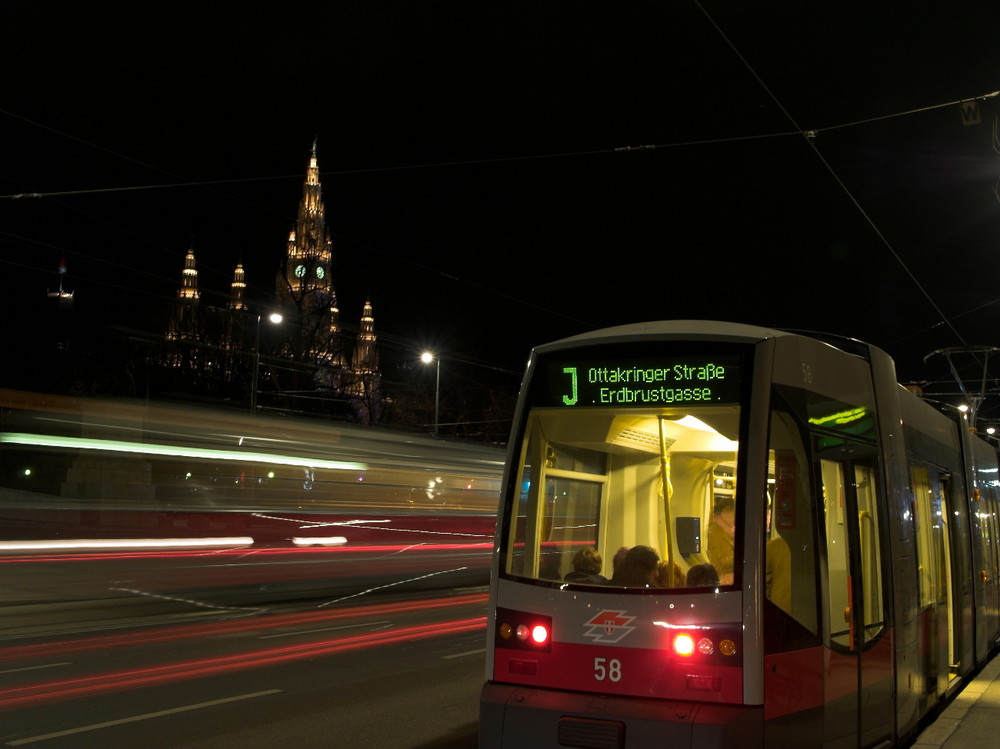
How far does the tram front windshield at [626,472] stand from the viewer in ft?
17.4

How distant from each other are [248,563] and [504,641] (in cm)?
994

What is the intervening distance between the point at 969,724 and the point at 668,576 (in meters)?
3.17

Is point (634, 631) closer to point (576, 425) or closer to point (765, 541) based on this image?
point (765, 541)

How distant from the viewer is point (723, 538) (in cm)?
521

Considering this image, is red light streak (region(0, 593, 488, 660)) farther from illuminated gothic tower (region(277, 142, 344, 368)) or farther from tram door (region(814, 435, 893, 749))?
illuminated gothic tower (region(277, 142, 344, 368))

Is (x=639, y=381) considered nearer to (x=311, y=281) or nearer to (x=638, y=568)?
(x=638, y=568)

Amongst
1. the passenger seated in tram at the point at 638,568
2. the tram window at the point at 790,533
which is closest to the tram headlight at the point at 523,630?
the passenger seated in tram at the point at 638,568

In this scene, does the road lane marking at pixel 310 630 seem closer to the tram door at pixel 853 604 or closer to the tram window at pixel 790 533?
the tram door at pixel 853 604

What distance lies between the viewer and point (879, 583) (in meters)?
6.25

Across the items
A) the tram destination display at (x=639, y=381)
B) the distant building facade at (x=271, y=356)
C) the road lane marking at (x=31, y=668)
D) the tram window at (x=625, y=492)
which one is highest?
the distant building facade at (x=271, y=356)

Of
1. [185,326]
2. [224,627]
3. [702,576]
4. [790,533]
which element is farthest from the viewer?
[185,326]

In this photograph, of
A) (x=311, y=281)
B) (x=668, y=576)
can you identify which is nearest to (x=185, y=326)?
(x=668, y=576)

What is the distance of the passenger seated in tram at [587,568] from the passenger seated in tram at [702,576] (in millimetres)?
477

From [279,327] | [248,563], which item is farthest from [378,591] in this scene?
[279,327]
